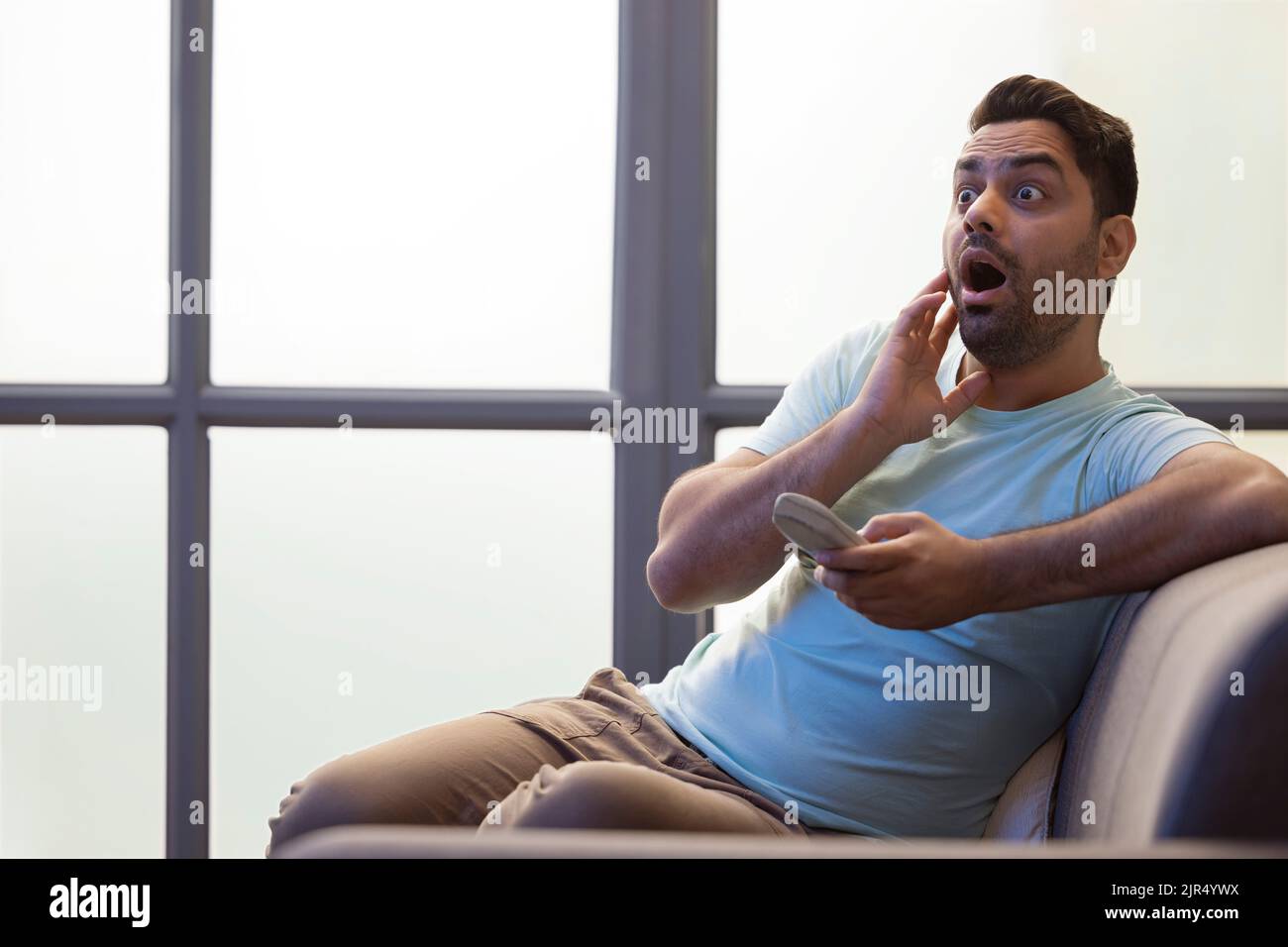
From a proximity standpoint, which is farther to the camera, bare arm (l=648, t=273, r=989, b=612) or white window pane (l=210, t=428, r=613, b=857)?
white window pane (l=210, t=428, r=613, b=857)

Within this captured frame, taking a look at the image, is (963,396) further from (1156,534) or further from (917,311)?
(1156,534)

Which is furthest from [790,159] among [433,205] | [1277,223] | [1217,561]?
[1217,561]

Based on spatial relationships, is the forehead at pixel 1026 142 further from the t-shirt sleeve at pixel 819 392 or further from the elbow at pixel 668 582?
the elbow at pixel 668 582

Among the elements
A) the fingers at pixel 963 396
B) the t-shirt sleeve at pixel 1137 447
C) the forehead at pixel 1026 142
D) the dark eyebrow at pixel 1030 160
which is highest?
the forehead at pixel 1026 142

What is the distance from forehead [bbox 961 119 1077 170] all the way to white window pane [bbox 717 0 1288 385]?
0.65 metres

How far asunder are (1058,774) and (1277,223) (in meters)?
1.30

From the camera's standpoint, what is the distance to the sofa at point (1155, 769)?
71 centimetres

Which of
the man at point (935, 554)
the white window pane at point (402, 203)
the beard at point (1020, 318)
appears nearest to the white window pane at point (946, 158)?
the white window pane at point (402, 203)

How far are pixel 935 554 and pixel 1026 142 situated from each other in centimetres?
60

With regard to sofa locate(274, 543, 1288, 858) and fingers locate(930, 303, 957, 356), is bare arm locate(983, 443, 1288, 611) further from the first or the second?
fingers locate(930, 303, 957, 356)

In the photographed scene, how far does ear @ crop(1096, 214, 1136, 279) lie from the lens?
1.44 m

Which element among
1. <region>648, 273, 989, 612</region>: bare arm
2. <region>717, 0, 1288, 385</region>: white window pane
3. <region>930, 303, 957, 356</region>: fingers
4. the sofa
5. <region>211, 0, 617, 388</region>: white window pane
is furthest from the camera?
<region>211, 0, 617, 388</region>: white window pane

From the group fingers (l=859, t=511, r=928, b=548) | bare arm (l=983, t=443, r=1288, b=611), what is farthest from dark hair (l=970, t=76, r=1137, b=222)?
fingers (l=859, t=511, r=928, b=548)

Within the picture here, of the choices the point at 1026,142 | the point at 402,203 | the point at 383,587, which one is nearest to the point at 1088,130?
the point at 1026,142
